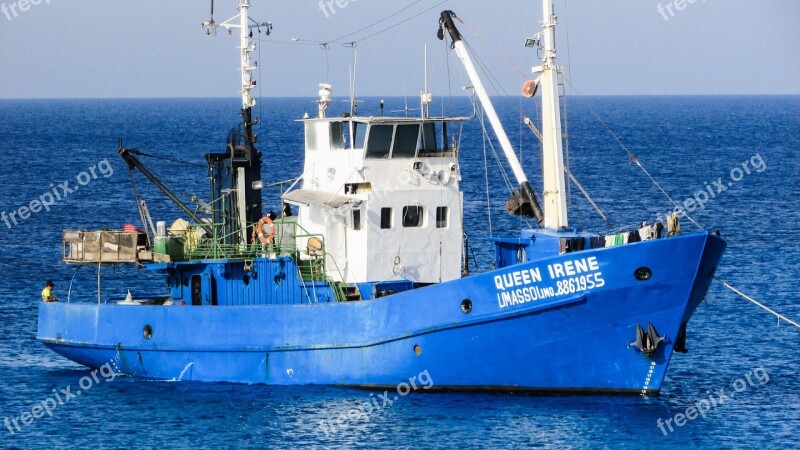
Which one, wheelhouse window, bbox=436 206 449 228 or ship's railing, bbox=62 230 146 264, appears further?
ship's railing, bbox=62 230 146 264

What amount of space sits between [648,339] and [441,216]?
18.3 ft

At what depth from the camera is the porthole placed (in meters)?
26.8

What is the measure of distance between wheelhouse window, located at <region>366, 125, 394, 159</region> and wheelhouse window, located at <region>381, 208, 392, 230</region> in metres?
1.15

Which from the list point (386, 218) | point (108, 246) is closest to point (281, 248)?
point (386, 218)

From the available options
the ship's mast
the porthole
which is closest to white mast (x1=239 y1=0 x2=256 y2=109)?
the ship's mast

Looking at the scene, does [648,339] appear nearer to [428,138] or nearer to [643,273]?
[643,273]

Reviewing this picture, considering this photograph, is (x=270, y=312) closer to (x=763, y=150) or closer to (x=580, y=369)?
(x=580, y=369)

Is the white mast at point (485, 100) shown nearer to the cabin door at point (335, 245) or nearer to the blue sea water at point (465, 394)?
the cabin door at point (335, 245)

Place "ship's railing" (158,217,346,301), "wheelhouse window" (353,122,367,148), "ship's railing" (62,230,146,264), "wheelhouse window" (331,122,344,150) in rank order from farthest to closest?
"ship's railing" (62,230,146,264) → "wheelhouse window" (331,122,344,150) → "ship's railing" (158,217,346,301) → "wheelhouse window" (353,122,367,148)

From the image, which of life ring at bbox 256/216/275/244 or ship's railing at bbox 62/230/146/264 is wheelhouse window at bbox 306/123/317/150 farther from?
ship's railing at bbox 62/230/146/264

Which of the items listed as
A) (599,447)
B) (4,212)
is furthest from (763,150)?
(599,447)

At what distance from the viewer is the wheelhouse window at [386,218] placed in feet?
→ 98.4

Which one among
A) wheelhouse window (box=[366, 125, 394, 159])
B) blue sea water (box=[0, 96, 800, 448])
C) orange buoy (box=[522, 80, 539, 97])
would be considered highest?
orange buoy (box=[522, 80, 539, 97])

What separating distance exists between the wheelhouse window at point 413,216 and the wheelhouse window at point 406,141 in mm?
1143
